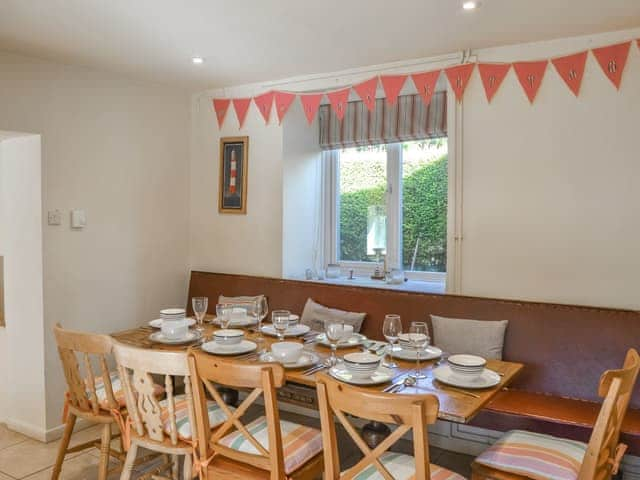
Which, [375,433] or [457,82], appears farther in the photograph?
[457,82]

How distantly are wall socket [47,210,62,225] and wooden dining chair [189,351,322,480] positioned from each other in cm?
188

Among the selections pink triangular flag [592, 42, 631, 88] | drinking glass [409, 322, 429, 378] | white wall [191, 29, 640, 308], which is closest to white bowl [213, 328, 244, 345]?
drinking glass [409, 322, 429, 378]

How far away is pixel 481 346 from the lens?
2.76 m

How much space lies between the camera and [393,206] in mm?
3980

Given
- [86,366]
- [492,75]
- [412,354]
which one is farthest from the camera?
[492,75]

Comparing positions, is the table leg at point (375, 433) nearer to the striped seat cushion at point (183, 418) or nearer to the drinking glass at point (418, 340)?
the drinking glass at point (418, 340)

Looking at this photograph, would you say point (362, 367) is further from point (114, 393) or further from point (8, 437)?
point (8, 437)

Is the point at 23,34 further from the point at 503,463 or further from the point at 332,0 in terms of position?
the point at 503,463

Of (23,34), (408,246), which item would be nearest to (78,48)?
(23,34)

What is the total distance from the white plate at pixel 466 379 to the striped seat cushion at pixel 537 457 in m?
0.26

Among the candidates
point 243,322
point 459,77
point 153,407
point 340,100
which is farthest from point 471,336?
point 340,100

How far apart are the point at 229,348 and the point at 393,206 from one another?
77.3 inches

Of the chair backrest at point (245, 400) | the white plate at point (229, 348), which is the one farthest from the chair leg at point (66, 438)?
the chair backrest at point (245, 400)

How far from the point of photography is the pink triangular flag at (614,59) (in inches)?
106
